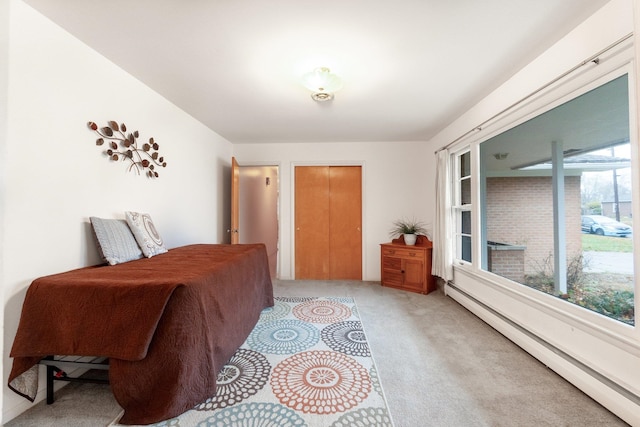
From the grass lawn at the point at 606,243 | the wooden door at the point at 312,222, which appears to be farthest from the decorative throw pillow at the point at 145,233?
the grass lawn at the point at 606,243

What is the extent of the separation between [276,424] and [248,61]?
247 centimetres

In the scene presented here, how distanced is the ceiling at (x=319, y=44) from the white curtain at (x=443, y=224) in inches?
34.2

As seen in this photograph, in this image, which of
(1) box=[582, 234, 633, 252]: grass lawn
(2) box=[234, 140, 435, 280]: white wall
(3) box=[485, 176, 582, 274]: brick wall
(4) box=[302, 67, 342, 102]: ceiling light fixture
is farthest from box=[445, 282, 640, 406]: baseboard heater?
(4) box=[302, 67, 342, 102]: ceiling light fixture

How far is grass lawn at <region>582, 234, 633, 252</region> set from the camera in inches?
69.1

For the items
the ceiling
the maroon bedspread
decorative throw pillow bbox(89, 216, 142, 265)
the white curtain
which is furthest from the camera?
the white curtain

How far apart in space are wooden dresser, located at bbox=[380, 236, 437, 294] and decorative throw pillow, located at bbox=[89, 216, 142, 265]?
3.08 metres

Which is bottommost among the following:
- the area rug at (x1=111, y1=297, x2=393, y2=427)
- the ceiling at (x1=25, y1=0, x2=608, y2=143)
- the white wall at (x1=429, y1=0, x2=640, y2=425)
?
the area rug at (x1=111, y1=297, x2=393, y2=427)

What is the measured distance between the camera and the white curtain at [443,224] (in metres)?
3.63

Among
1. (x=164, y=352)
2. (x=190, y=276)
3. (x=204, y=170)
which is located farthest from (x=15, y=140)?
(x=204, y=170)

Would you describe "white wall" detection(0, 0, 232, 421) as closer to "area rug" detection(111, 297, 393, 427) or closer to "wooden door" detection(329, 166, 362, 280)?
"area rug" detection(111, 297, 393, 427)

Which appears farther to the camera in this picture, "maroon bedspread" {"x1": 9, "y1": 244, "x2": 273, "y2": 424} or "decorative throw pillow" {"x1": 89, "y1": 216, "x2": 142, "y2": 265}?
"decorative throw pillow" {"x1": 89, "y1": 216, "x2": 142, "y2": 265}

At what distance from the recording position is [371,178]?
449 centimetres

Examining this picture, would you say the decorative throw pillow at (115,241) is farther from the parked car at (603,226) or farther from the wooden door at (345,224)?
the parked car at (603,226)

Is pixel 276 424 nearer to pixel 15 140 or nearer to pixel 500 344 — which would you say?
pixel 500 344
